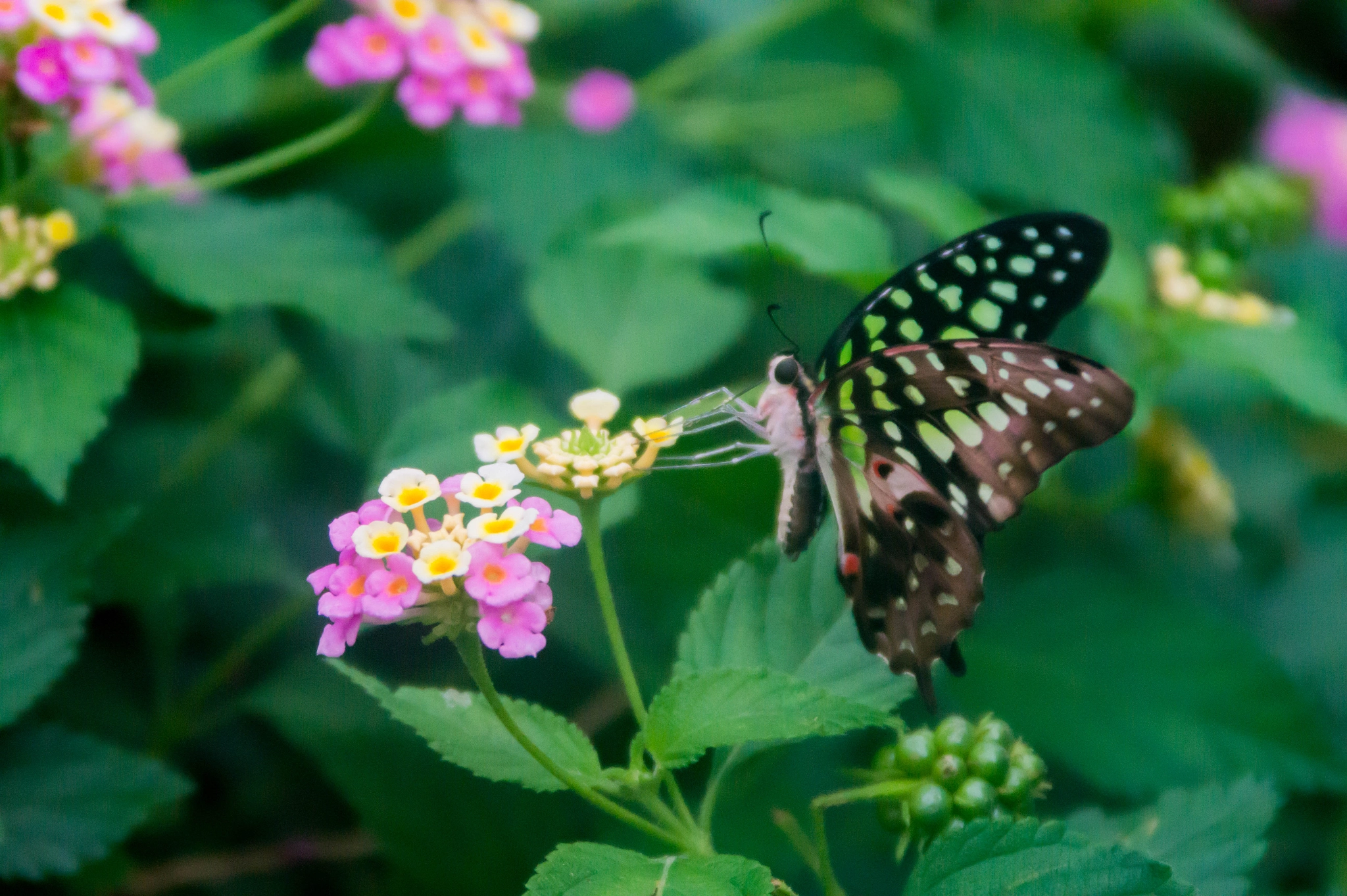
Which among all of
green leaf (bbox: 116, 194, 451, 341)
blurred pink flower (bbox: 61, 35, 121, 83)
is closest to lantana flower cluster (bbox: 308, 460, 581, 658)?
green leaf (bbox: 116, 194, 451, 341)

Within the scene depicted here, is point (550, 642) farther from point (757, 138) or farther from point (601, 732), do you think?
point (757, 138)

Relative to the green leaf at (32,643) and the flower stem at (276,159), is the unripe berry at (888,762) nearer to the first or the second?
the green leaf at (32,643)

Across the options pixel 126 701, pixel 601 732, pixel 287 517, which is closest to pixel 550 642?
pixel 601 732

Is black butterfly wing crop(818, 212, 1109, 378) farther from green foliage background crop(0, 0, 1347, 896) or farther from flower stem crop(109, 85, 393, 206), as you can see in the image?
flower stem crop(109, 85, 393, 206)

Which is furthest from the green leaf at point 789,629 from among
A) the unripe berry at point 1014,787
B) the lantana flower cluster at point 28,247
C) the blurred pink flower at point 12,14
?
the blurred pink flower at point 12,14

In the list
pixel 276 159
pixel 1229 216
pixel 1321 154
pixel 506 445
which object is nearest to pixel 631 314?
pixel 276 159

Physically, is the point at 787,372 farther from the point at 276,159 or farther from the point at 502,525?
the point at 276,159
